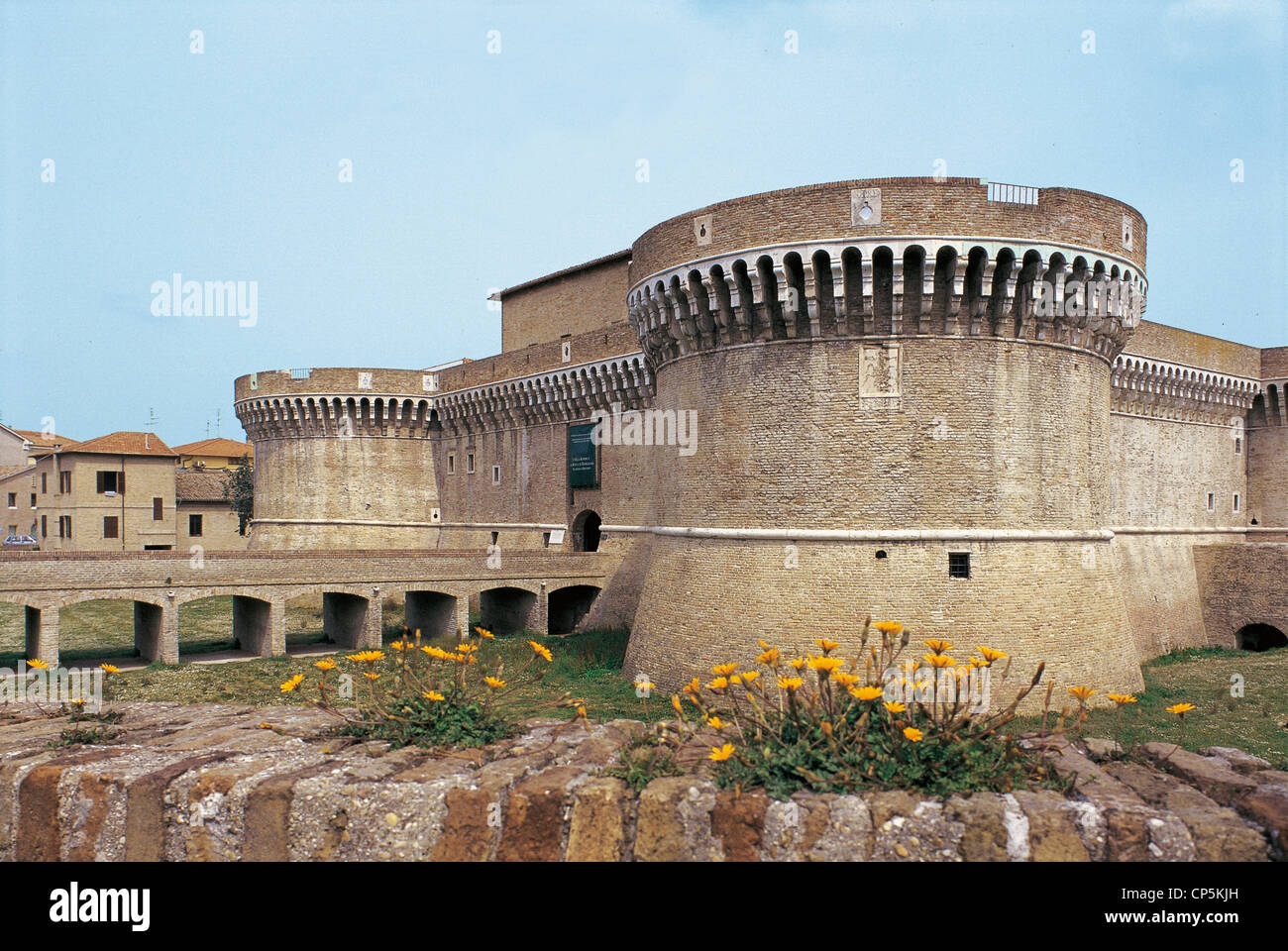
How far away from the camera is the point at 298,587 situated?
26656mm

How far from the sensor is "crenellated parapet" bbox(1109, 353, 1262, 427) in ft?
90.9

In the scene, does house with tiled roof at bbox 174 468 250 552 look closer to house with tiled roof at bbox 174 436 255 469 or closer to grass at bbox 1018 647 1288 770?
house with tiled roof at bbox 174 436 255 469

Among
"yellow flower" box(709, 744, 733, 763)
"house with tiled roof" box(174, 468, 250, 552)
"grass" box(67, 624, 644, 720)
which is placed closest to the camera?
"yellow flower" box(709, 744, 733, 763)

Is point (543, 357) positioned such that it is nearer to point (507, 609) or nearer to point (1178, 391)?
point (507, 609)

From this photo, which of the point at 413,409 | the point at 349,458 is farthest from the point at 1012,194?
the point at 349,458

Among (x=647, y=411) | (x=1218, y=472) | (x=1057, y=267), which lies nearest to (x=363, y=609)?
(x=647, y=411)

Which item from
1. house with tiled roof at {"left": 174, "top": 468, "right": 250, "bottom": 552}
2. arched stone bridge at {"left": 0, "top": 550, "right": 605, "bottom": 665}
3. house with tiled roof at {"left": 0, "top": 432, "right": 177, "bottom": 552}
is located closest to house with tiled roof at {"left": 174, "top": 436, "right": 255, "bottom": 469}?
house with tiled roof at {"left": 174, "top": 468, "right": 250, "bottom": 552}

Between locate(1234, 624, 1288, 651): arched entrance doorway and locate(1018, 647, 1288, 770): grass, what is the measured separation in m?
3.94

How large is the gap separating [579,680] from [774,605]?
231 inches

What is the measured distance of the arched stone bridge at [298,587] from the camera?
23344 mm

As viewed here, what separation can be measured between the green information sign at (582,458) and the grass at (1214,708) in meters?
17.4

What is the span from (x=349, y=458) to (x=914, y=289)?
1158 inches
